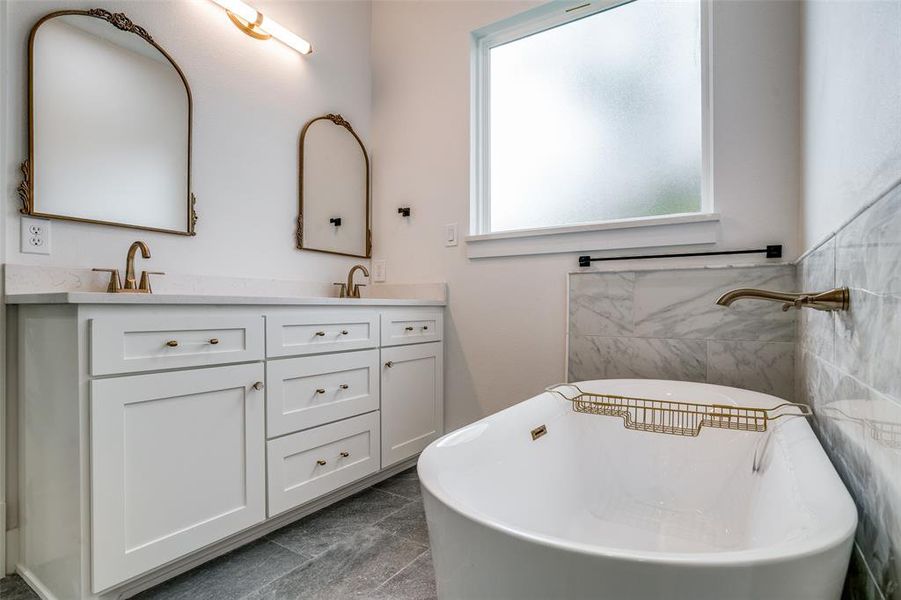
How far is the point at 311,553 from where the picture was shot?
4.85ft

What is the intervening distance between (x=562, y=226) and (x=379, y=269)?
1074mm

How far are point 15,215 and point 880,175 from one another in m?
2.08

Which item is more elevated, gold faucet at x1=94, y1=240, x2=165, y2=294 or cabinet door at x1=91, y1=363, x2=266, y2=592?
gold faucet at x1=94, y1=240, x2=165, y2=294

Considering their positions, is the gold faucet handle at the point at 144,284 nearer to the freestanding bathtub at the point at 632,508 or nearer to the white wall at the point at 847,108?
the freestanding bathtub at the point at 632,508

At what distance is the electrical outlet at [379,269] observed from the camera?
2.61 m

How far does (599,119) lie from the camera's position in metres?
2.10

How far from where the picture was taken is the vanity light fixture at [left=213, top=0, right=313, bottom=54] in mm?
1858

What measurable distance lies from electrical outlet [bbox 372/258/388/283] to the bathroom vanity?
83 cm

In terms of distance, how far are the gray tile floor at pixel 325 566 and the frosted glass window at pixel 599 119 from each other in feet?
4.86

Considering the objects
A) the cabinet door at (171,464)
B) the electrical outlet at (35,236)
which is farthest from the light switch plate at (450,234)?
the electrical outlet at (35,236)

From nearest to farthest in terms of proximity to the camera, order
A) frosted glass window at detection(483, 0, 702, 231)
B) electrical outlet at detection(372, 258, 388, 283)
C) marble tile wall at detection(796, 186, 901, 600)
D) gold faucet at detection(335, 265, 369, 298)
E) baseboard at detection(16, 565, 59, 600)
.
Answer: marble tile wall at detection(796, 186, 901, 600) → baseboard at detection(16, 565, 59, 600) → frosted glass window at detection(483, 0, 702, 231) → gold faucet at detection(335, 265, 369, 298) → electrical outlet at detection(372, 258, 388, 283)

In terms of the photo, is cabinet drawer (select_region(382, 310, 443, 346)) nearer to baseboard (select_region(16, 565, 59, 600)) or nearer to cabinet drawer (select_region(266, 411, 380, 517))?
cabinet drawer (select_region(266, 411, 380, 517))

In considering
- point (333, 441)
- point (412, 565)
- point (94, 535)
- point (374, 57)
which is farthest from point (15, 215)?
point (374, 57)

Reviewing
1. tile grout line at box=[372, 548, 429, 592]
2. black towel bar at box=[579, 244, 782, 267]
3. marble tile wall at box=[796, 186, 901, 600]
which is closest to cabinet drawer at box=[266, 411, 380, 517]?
tile grout line at box=[372, 548, 429, 592]
